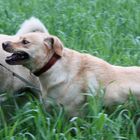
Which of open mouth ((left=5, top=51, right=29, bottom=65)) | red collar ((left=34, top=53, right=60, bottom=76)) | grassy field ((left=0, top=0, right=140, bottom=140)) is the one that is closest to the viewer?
grassy field ((left=0, top=0, right=140, bottom=140))

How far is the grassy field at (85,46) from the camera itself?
5.24 metres

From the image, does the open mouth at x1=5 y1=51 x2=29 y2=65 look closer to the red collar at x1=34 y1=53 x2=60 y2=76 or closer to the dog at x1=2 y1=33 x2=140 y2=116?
the dog at x1=2 y1=33 x2=140 y2=116

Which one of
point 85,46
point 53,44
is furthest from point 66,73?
point 85,46

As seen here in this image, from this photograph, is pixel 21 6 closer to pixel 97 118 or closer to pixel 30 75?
pixel 30 75

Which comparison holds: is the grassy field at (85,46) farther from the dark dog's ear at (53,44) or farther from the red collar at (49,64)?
the dark dog's ear at (53,44)

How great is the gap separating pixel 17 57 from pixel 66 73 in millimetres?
438

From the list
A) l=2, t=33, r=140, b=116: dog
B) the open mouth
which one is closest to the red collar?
l=2, t=33, r=140, b=116: dog

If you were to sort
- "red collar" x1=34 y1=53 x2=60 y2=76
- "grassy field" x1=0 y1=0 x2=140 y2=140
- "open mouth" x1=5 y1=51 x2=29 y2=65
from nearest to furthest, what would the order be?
1. "grassy field" x1=0 y1=0 x2=140 y2=140
2. "open mouth" x1=5 y1=51 x2=29 y2=65
3. "red collar" x1=34 y1=53 x2=60 y2=76

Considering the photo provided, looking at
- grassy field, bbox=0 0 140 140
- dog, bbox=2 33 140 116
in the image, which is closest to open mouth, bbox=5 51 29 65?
dog, bbox=2 33 140 116

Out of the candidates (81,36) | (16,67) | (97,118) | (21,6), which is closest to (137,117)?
(97,118)

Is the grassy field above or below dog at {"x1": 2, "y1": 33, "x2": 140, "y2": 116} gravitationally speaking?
below

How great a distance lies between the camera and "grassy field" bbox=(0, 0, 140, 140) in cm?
524

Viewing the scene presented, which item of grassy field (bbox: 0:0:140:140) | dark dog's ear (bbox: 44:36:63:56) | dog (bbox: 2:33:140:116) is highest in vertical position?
dark dog's ear (bbox: 44:36:63:56)

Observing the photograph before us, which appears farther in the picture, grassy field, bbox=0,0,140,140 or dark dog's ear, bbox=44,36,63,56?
dark dog's ear, bbox=44,36,63,56
